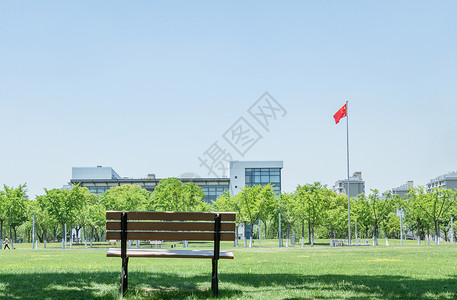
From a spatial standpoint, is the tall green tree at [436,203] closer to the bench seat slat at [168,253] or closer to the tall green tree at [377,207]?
the tall green tree at [377,207]

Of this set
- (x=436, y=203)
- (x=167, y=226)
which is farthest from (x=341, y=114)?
(x=167, y=226)

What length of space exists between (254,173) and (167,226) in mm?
101693

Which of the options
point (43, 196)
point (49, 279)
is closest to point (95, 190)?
point (43, 196)

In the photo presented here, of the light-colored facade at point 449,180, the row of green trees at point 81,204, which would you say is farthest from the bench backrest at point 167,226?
the light-colored facade at point 449,180

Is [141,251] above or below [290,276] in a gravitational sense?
above

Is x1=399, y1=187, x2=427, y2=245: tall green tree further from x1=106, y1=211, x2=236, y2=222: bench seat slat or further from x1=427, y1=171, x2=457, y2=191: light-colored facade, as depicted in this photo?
x1=427, y1=171, x2=457, y2=191: light-colored facade

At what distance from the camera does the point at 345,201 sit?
246ft

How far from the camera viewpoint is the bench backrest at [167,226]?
6.80 meters

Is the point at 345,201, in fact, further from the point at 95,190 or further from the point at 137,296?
the point at 137,296

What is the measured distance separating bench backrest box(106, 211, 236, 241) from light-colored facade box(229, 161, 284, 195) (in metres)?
100

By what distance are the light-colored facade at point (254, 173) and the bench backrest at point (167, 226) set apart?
10013 cm

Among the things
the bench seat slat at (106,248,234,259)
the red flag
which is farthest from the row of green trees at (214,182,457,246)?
the bench seat slat at (106,248,234,259)

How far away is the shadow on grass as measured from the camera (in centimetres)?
701

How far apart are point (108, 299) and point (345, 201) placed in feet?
235
